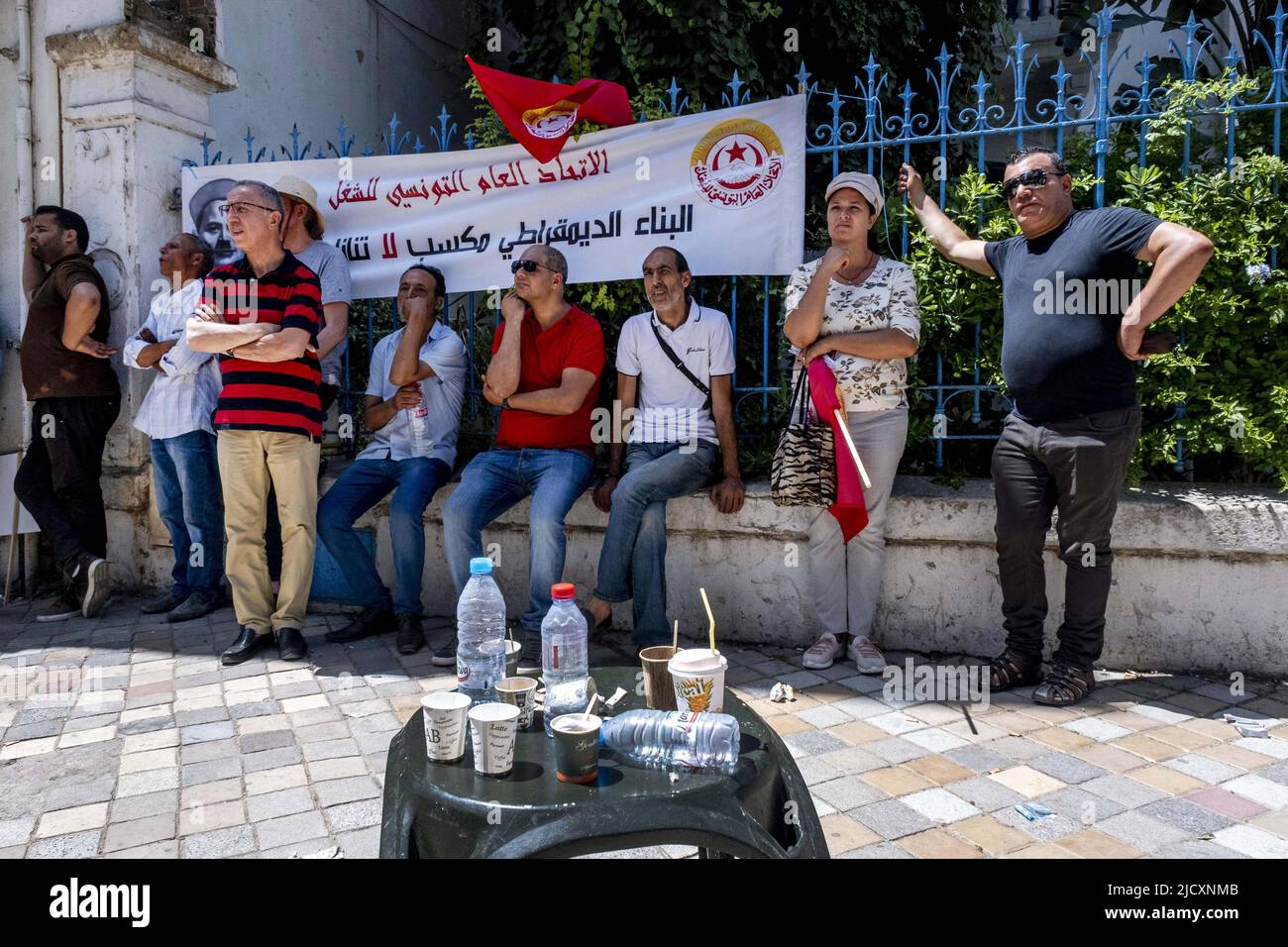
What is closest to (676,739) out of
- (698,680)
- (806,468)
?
(698,680)

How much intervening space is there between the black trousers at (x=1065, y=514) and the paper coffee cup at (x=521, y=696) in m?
2.53

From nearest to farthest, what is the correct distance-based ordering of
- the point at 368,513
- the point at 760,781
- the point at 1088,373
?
the point at 760,781, the point at 1088,373, the point at 368,513

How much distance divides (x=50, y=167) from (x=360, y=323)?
7.03 feet

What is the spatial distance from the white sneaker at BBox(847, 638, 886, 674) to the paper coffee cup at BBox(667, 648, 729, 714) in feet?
7.06

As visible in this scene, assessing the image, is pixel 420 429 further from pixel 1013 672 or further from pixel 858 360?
pixel 1013 672

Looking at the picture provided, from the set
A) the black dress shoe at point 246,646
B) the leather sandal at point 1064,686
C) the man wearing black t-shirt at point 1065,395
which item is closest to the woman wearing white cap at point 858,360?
the man wearing black t-shirt at point 1065,395

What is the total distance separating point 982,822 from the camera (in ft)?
9.65

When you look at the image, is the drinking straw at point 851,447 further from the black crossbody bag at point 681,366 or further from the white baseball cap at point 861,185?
the white baseball cap at point 861,185

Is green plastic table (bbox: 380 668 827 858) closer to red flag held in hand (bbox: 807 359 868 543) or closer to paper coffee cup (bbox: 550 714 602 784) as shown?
paper coffee cup (bbox: 550 714 602 784)

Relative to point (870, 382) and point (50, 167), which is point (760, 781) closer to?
point (870, 382)

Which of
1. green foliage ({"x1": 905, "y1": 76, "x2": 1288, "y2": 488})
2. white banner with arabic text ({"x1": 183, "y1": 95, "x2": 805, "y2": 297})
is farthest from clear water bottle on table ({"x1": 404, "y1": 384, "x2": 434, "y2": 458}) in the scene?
green foliage ({"x1": 905, "y1": 76, "x2": 1288, "y2": 488})

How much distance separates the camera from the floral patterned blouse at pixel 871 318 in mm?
4297
